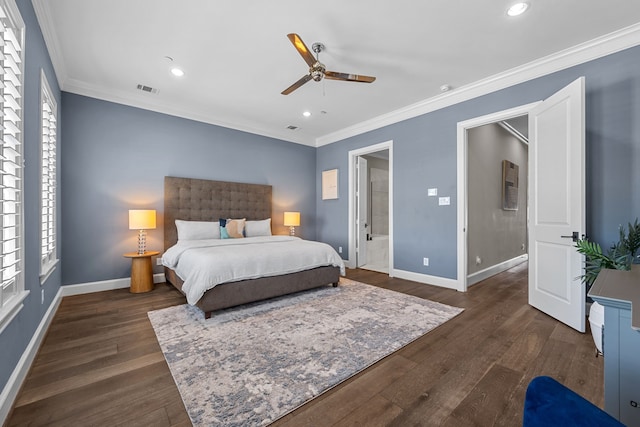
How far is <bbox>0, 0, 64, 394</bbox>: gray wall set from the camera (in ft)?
5.79

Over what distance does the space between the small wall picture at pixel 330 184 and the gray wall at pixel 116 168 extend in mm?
1965

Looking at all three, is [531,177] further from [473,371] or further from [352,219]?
[352,219]

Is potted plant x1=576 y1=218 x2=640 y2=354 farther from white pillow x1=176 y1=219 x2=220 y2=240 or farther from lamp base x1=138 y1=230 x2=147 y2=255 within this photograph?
lamp base x1=138 y1=230 x2=147 y2=255

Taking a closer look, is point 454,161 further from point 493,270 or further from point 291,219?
point 291,219

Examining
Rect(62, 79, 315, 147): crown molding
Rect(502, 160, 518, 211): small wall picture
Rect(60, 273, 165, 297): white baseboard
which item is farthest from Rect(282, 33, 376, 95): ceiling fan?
Rect(502, 160, 518, 211): small wall picture

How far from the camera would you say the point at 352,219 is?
5449mm

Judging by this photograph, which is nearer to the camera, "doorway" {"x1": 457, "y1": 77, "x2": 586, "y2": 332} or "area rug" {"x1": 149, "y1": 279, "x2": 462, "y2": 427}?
"area rug" {"x1": 149, "y1": 279, "x2": 462, "y2": 427}

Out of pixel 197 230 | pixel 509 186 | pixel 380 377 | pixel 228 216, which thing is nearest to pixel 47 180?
pixel 197 230

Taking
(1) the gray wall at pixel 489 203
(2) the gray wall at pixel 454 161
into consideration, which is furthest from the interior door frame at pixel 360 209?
(1) the gray wall at pixel 489 203

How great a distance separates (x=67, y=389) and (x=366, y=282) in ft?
11.5

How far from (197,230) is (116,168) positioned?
141 cm

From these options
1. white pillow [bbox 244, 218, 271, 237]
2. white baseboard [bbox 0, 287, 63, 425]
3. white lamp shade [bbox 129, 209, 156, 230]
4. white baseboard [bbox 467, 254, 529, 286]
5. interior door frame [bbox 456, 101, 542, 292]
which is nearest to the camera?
white baseboard [bbox 0, 287, 63, 425]

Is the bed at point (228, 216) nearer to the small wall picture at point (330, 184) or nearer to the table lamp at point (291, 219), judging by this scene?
the table lamp at point (291, 219)

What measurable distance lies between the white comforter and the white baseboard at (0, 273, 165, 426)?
3.02 feet
